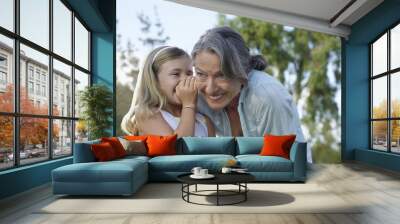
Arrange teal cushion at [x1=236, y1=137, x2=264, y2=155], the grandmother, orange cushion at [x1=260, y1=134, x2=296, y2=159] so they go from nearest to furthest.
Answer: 1. orange cushion at [x1=260, y1=134, x2=296, y2=159]
2. teal cushion at [x1=236, y1=137, x2=264, y2=155]
3. the grandmother

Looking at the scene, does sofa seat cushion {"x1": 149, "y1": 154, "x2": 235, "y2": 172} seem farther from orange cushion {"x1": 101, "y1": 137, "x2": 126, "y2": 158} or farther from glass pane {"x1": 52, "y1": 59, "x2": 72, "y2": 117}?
glass pane {"x1": 52, "y1": 59, "x2": 72, "y2": 117}

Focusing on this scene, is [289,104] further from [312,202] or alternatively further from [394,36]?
[312,202]

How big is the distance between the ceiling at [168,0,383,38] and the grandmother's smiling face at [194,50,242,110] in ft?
4.05

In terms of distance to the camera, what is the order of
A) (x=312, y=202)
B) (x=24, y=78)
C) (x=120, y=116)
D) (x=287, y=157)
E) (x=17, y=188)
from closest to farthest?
(x=312, y=202) → (x=17, y=188) → (x=24, y=78) → (x=287, y=157) → (x=120, y=116)

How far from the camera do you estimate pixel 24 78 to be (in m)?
5.38

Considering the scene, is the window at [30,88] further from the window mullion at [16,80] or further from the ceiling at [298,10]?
the ceiling at [298,10]

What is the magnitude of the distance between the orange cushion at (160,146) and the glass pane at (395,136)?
174 inches

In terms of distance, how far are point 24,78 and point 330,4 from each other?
5.62 m

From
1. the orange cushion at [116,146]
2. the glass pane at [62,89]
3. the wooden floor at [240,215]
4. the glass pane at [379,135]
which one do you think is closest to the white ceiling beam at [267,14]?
the glass pane at [379,135]

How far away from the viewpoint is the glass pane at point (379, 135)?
8.34 m

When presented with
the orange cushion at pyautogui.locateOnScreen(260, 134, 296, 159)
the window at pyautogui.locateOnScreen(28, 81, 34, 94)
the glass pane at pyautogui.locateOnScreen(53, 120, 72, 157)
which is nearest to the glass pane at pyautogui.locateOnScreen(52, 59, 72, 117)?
the glass pane at pyautogui.locateOnScreen(53, 120, 72, 157)

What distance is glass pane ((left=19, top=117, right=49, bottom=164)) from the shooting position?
17.5ft

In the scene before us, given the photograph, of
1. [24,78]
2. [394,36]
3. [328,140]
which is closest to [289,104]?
[328,140]

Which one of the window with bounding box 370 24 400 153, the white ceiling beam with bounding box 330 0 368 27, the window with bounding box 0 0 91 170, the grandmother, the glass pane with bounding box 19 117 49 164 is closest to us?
the window with bounding box 0 0 91 170
